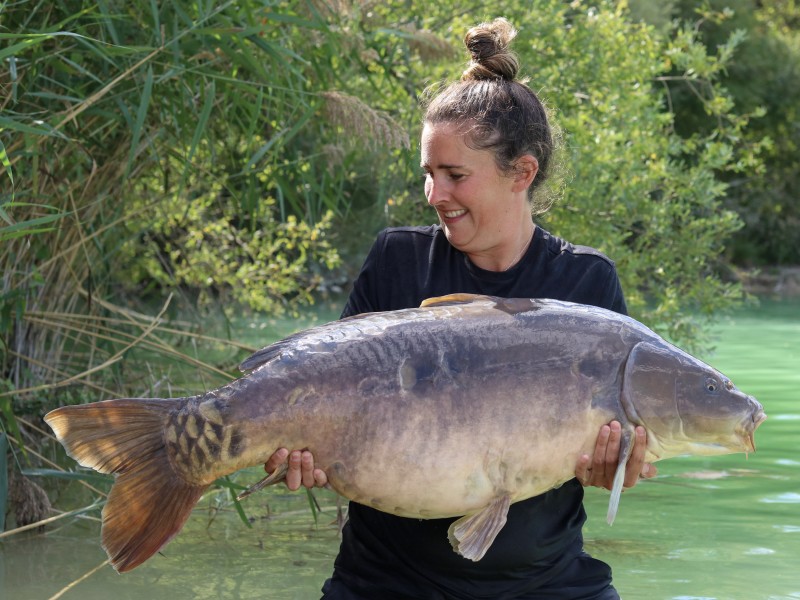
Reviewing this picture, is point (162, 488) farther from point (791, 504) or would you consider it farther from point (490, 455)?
point (791, 504)

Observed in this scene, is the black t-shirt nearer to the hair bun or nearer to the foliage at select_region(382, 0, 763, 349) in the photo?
the hair bun

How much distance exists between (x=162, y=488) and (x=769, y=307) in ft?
64.7

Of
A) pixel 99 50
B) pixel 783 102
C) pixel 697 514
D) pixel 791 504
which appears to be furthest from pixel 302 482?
pixel 783 102

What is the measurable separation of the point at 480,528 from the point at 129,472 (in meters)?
0.72

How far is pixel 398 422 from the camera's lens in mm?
2447

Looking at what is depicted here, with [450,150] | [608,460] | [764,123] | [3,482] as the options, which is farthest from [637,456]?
[764,123]

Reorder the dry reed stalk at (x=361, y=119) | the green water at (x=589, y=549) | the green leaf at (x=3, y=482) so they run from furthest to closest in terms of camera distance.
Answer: the dry reed stalk at (x=361, y=119) → the green water at (x=589, y=549) → the green leaf at (x=3, y=482)

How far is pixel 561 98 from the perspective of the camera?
28.5 ft

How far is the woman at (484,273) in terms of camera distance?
2707 millimetres

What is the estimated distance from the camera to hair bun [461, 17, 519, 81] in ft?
9.66

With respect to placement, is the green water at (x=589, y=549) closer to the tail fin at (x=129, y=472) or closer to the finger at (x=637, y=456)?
the tail fin at (x=129, y=472)

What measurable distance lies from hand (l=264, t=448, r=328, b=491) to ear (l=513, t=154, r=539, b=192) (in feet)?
2.80

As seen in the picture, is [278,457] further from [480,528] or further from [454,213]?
[454,213]

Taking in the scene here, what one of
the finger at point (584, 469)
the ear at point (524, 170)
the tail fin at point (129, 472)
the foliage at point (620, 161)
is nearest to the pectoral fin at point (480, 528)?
the finger at point (584, 469)
